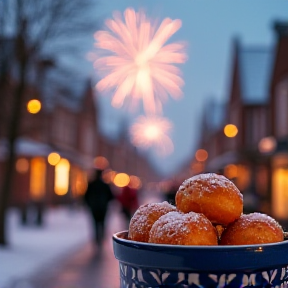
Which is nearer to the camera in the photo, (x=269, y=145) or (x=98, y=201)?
(x=98, y=201)

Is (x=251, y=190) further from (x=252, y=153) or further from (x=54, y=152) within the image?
(x=54, y=152)

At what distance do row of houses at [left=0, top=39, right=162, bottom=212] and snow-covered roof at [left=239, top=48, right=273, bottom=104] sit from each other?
7860 mm

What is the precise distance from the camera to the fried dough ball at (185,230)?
6.91ft

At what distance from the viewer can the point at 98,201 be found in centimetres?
1373

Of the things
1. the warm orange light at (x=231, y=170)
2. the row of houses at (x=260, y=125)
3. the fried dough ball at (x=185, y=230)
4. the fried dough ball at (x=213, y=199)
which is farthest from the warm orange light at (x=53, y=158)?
the fried dough ball at (x=185, y=230)

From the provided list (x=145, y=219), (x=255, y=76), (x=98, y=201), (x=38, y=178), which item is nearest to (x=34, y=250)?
(x=98, y=201)

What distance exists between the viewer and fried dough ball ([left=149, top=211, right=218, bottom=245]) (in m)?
2.11

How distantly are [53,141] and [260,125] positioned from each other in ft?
39.7

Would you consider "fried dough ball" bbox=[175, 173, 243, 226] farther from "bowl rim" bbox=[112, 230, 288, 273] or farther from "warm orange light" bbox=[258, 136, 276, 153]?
"warm orange light" bbox=[258, 136, 276, 153]

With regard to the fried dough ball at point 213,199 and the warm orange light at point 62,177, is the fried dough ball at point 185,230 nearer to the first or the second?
the fried dough ball at point 213,199

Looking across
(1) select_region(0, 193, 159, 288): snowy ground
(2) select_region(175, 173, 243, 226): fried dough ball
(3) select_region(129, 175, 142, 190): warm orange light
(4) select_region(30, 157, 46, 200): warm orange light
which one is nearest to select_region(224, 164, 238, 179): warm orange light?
(3) select_region(129, 175, 142, 190): warm orange light

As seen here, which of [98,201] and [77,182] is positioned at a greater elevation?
[98,201]

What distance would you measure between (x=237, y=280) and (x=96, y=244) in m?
12.1

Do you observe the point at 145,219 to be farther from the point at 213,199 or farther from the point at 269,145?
the point at 269,145
